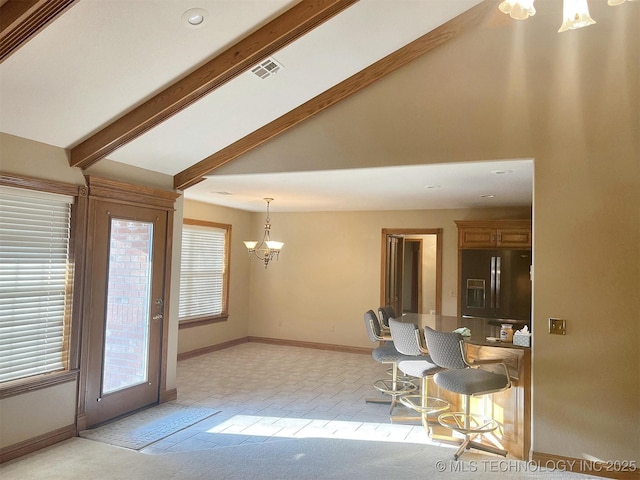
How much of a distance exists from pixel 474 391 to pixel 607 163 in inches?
77.4

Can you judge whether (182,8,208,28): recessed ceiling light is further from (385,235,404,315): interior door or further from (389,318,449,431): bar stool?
(385,235,404,315): interior door

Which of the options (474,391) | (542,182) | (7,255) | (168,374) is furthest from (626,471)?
(7,255)

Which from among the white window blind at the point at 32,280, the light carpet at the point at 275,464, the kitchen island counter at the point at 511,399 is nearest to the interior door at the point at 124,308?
the white window blind at the point at 32,280

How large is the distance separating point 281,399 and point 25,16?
4.06m

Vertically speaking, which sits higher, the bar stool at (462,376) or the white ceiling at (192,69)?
the white ceiling at (192,69)

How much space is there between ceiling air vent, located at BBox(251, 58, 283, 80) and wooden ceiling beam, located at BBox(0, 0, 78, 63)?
4.53 feet

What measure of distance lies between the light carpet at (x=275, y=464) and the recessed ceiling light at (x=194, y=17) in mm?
3007

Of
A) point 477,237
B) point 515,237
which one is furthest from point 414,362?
point 515,237

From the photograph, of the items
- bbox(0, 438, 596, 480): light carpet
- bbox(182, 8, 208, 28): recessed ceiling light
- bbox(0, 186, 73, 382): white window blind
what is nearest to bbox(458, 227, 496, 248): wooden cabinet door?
bbox(0, 438, 596, 480): light carpet

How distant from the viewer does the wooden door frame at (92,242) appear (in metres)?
3.82

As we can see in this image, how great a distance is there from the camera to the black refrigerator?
600 cm

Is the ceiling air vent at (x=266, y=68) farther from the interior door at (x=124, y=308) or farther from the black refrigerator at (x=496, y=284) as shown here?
the black refrigerator at (x=496, y=284)

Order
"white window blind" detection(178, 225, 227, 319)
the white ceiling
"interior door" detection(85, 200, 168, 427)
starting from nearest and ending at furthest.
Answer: the white ceiling, "interior door" detection(85, 200, 168, 427), "white window blind" detection(178, 225, 227, 319)

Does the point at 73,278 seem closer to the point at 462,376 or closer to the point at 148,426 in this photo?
the point at 148,426
